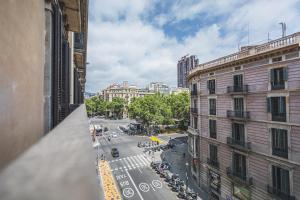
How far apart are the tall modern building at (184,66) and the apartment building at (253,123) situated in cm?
11412

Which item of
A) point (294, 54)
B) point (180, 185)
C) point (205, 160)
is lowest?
point (180, 185)

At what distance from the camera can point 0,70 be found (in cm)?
178

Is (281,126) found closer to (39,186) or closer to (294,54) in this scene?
(294,54)

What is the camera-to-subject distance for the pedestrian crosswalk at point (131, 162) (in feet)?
94.7

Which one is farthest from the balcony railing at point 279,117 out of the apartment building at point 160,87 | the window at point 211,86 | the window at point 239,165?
the apartment building at point 160,87

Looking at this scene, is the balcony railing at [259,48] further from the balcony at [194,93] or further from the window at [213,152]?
the window at [213,152]

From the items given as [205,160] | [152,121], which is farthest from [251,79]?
[152,121]

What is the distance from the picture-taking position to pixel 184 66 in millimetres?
145875

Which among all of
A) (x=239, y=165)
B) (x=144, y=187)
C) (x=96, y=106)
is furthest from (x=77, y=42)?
(x=96, y=106)

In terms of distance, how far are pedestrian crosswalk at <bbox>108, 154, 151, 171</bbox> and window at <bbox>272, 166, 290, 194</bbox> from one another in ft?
59.5

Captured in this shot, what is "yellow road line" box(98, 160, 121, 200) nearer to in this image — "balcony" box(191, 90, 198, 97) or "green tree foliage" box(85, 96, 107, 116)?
"balcony" box(191, 90, 198, 97)

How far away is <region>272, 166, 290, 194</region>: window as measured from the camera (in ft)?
44.7

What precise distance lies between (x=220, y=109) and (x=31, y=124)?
1869cm

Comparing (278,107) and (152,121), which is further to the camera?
(152,121)
